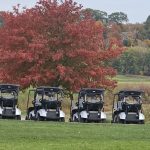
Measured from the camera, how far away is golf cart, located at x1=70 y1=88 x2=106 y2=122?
23172 millimetres

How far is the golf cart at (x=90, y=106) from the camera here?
23.2 meters

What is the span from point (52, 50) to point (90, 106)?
792 centimetres

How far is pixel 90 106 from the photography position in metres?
23.2

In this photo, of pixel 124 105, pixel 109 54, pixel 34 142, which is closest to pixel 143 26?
pixel 109 54

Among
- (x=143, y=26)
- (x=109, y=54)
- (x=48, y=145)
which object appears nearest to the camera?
(x=48, y=145)

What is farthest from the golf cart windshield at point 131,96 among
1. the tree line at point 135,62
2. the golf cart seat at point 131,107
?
the tree line at point 135,62

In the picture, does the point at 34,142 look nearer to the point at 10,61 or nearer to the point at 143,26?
the point at 10,61

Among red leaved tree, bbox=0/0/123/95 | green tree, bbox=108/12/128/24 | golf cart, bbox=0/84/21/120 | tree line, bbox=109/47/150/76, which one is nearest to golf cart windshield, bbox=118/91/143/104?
golf cart, bbox=0/84/21/120

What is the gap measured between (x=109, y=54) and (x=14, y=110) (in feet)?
29.9

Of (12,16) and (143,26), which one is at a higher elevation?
(143,26)

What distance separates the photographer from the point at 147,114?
101 feet

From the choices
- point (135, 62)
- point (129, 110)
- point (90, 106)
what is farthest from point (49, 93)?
point (135, 62)

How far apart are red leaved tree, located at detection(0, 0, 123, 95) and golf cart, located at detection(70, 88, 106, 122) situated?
17.1ft

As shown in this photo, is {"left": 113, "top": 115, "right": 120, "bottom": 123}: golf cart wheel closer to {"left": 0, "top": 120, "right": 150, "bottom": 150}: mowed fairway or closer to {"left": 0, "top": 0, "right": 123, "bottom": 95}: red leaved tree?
{"left": 0, "top": 120, "right": 150, "bottom": 150}: mowed fairway
